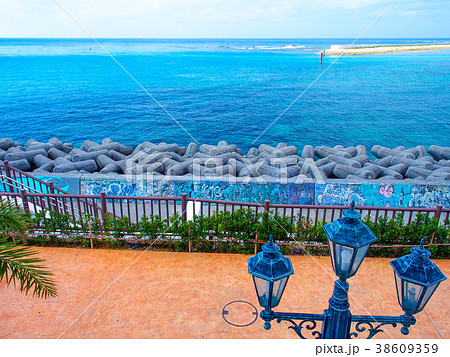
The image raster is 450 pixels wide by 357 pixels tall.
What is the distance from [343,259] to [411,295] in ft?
2.35

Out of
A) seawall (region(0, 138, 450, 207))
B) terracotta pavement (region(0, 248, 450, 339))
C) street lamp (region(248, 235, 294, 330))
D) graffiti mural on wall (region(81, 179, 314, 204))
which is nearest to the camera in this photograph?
street lamp (region(248, 235, 294, 330))

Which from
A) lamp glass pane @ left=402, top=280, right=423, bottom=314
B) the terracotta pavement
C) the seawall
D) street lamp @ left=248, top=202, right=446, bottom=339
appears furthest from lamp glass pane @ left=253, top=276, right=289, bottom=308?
the seawall

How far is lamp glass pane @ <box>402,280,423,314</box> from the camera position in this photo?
310 cm

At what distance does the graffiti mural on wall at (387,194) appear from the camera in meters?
11.2

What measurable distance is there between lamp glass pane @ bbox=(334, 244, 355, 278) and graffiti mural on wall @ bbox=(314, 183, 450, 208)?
8.52m

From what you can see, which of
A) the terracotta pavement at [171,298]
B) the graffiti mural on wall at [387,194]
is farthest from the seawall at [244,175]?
the terracotta pavement at [171,298]

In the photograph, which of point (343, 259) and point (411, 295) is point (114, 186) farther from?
point (411, 295)

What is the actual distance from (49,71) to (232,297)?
8625 centimetres

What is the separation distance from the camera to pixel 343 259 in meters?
3.14

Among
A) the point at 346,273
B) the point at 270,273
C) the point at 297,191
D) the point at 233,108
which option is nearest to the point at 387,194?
the point at 297,191

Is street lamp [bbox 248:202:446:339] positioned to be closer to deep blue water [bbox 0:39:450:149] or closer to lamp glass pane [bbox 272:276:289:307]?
lamp glass pane [bbox 272:276:289:307]

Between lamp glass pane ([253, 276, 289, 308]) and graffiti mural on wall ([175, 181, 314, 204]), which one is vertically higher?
lamp glass pane ([253, 276, 289, 308])

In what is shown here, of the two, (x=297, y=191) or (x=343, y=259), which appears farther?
(x=297, y=191)

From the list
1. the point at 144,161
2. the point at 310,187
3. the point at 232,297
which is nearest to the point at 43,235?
the point at 232,297
